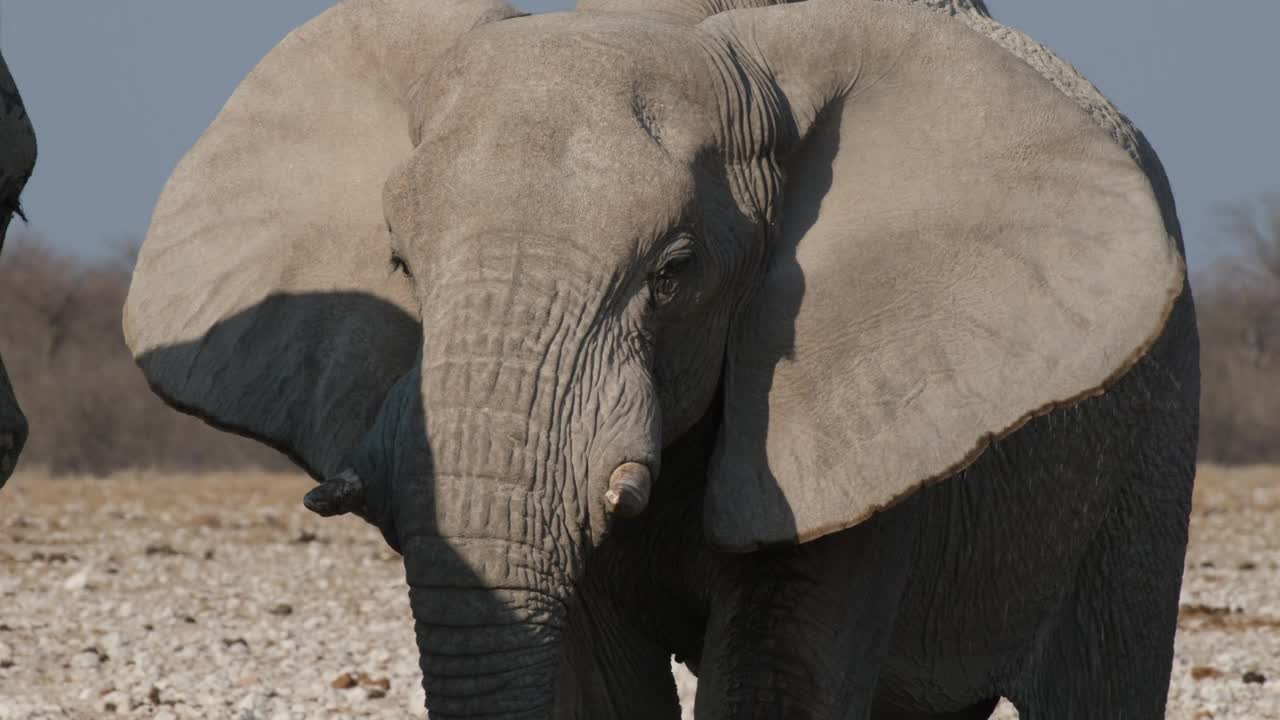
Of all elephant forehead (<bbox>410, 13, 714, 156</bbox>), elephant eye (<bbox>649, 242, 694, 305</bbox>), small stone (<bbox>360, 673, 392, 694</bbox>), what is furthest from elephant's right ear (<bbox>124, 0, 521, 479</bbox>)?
small stone (<bbox>360, 673, 392, 694</bbox>)

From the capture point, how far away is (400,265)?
165 inches

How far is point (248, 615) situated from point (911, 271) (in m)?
7.34

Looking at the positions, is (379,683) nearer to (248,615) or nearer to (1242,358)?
(248,615)

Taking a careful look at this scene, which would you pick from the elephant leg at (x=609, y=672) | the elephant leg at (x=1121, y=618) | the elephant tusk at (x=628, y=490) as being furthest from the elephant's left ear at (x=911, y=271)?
the elephant leg at (x=1121, y=618)

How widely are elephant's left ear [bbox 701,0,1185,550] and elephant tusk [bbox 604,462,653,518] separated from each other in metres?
0.48

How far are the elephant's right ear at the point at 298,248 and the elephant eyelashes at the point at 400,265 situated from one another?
17 cm

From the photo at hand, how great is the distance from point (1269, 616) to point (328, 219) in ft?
25.9

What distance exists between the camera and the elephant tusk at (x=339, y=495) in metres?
3.70

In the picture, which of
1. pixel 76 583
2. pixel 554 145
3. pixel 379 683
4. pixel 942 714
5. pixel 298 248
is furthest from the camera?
pixel 76 583

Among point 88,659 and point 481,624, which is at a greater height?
point 481,624

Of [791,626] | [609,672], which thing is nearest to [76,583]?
[609,672]

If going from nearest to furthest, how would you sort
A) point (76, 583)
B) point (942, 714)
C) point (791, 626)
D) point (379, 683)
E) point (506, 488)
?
point (506, 488), point (791, 626), point (942, 714), point (379, 683), point (76, 583)

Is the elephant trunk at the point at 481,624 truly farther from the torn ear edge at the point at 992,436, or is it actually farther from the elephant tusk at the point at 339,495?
the torn ear edge at the point at 992,436

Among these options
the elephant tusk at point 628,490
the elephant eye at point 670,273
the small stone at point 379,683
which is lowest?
the small stone at point 379,683
